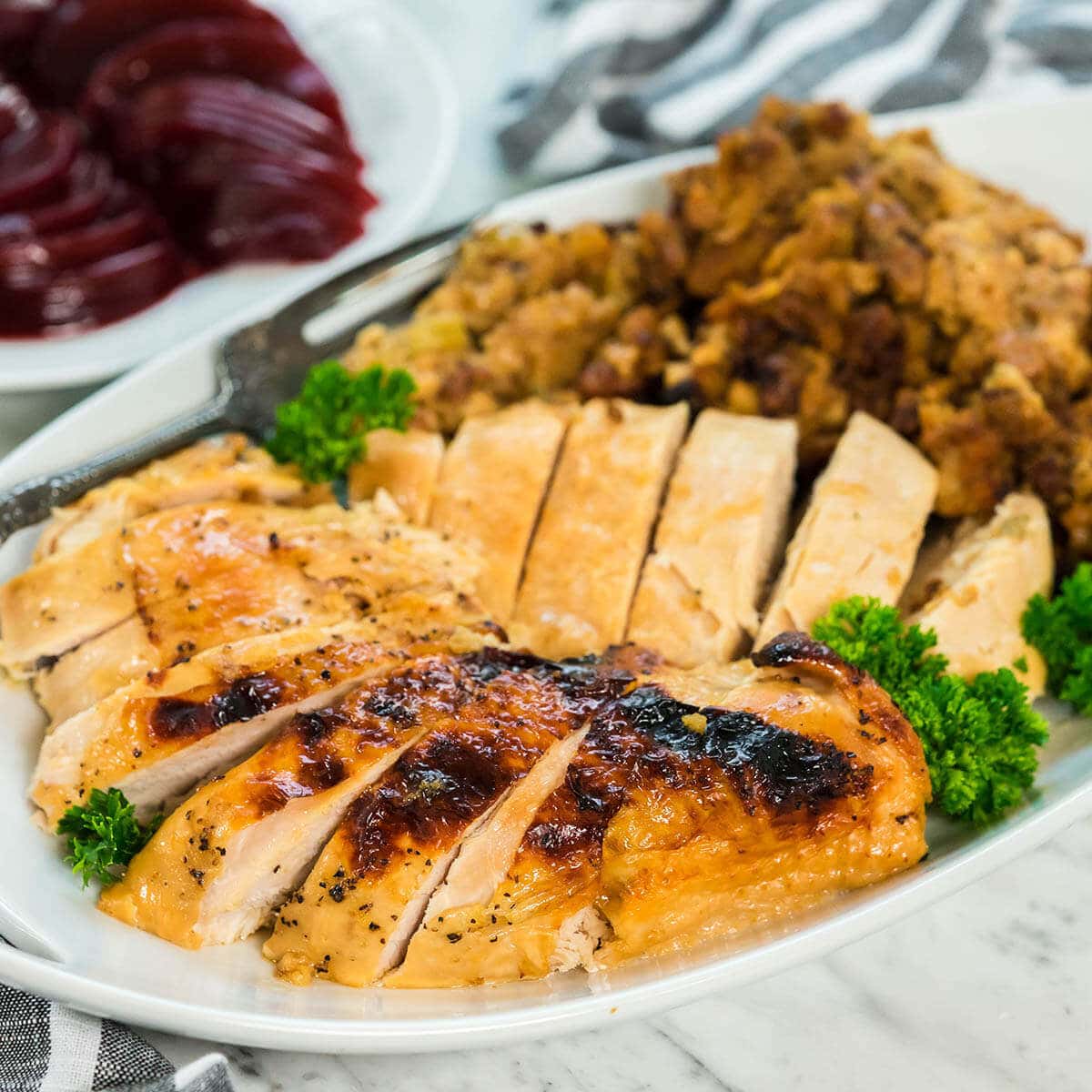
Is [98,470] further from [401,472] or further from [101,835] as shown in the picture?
[101,835]

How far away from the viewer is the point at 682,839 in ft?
9.14

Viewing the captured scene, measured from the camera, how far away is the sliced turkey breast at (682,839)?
2.75 m

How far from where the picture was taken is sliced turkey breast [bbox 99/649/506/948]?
A: 2785mm

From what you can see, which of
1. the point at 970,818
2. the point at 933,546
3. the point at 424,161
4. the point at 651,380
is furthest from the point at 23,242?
the point at 970,818

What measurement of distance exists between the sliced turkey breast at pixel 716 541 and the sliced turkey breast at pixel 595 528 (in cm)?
6

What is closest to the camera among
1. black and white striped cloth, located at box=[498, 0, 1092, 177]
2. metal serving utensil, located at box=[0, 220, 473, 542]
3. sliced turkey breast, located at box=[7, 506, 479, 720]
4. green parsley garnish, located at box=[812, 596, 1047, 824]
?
green parsley garnish, located at box=[812, 596, 1047, 824]

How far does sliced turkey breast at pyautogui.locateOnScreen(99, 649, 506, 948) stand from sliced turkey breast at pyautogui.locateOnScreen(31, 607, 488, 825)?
4.6 inches

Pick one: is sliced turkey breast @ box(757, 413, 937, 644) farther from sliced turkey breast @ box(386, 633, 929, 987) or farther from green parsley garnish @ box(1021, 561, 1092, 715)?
sliced turkey breast @ box(386, 633, 929, 987)

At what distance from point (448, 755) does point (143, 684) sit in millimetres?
785

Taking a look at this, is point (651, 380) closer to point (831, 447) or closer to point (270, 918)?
point (831, 447)

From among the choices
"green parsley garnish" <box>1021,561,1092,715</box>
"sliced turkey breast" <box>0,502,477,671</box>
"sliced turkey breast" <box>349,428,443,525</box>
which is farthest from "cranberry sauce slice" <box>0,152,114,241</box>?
"green parsley garnish" <box>1021,561,1092,715</box>

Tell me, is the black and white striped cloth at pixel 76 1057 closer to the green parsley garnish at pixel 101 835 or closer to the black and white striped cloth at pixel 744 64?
the green parsley garnish at pixel 101 835

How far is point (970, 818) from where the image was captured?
3113mm

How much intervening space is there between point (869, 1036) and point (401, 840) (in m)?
1.17
